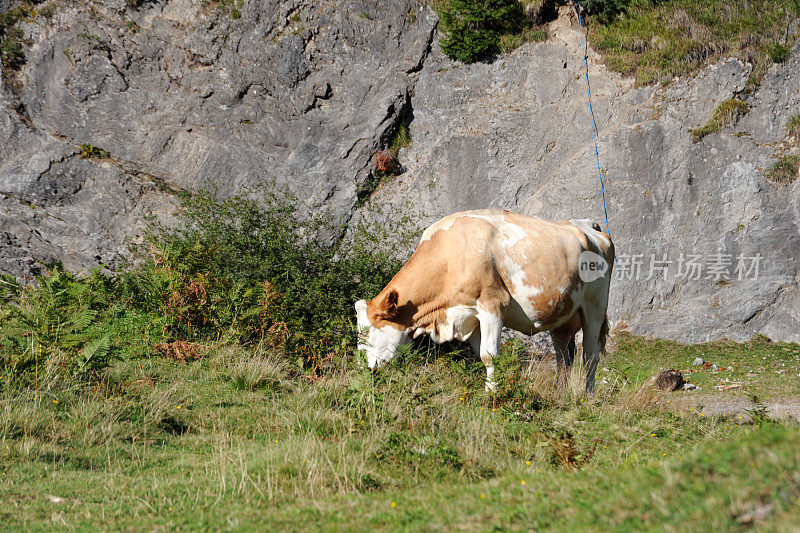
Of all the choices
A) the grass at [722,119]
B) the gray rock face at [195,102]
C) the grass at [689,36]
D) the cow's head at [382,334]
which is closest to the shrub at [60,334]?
the cow's head at [382,334]

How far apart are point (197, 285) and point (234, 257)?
132cm

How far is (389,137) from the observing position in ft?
54.3

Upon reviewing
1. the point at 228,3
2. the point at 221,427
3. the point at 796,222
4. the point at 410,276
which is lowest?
the point at 221,427

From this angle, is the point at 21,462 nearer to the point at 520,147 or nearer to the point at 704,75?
the point at 520,147

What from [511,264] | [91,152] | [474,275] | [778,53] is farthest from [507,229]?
[91,152]

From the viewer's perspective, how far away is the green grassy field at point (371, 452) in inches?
118

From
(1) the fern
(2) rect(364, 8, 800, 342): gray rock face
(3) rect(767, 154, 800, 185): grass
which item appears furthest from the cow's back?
(3) rect(767, 154, 800, 185): grass

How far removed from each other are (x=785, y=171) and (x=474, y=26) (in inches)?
361

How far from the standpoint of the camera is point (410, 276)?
7.61 metres

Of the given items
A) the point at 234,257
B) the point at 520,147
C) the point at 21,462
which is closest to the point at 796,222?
the point at 520,147

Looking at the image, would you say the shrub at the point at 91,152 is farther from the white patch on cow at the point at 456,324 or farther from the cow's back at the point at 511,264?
the white patch on cow at the point at 456,324

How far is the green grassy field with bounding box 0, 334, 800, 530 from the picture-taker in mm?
3002

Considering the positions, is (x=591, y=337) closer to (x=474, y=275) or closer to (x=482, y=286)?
(x=482, y=286)

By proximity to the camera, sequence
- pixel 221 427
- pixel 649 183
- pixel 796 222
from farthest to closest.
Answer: pixel 649 183, pixel 796 222, pixel 221 427
